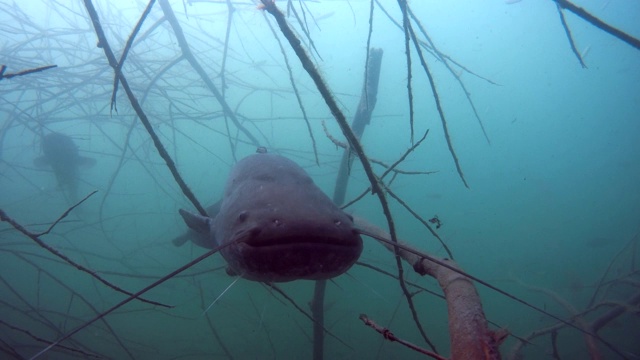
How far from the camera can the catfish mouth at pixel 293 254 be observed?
160cm

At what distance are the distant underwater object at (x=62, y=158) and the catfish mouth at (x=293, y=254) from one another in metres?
8.89

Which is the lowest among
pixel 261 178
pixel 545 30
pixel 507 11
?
pixel 261 178

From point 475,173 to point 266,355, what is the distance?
3414cm

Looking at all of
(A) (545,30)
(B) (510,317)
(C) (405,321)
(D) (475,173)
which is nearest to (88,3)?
(C) (405,321)

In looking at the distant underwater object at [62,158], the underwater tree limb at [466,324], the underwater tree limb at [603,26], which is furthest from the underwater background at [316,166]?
the underwater tree limb at [603,26]

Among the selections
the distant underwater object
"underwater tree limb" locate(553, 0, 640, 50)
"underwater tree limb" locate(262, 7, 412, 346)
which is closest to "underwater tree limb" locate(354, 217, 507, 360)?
"underwater tree limb" locate(262, 7, 412, 346)

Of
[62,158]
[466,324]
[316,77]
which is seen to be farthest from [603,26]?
[62,158]

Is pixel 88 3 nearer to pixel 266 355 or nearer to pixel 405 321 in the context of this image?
pixel 266 355

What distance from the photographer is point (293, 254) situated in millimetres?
1596

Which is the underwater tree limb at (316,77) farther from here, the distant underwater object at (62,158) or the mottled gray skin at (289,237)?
the distant underwater object at (62,158)

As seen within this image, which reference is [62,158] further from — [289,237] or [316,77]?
[316,77]

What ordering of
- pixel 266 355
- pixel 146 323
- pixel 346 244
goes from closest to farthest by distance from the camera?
1. pixel 346 244
2. pixel 266 355
3. pixel 146 323

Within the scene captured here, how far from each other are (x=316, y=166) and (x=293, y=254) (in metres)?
12.5

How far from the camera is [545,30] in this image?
38.8 meters
